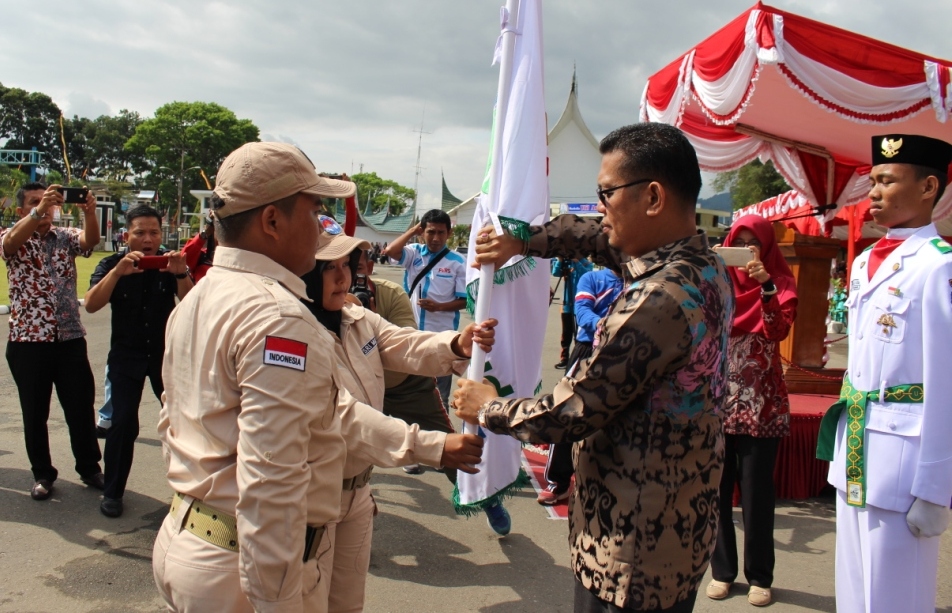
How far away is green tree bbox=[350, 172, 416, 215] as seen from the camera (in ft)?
317

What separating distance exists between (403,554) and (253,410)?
113 inches

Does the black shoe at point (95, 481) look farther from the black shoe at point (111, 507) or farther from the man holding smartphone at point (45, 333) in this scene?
the black shoe at point (111, 507)

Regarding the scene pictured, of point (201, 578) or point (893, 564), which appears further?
point (893, 564)

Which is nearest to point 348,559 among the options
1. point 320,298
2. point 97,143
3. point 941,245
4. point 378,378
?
point 378,378

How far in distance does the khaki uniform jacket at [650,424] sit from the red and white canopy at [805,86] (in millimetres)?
3909

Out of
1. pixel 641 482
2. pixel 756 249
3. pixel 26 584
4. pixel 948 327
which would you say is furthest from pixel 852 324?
pixel 26 584

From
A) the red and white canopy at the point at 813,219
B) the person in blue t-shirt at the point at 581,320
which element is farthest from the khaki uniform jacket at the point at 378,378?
the red and white canopy at the point at 813,219

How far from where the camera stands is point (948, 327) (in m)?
2.46

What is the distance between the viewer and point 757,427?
370 centimetres

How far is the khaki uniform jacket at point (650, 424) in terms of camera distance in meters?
1.70

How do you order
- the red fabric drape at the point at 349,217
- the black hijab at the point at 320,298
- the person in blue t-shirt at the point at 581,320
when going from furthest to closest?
the person in blue t-shirt at the point at 581,320 → the red fabric drape at the point at 349,217 → the black hijab at the point at 320,298

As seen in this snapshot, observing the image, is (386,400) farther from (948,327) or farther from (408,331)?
(948,327)

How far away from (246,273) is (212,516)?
0.60m

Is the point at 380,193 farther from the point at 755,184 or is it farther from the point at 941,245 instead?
the point at 941,245
